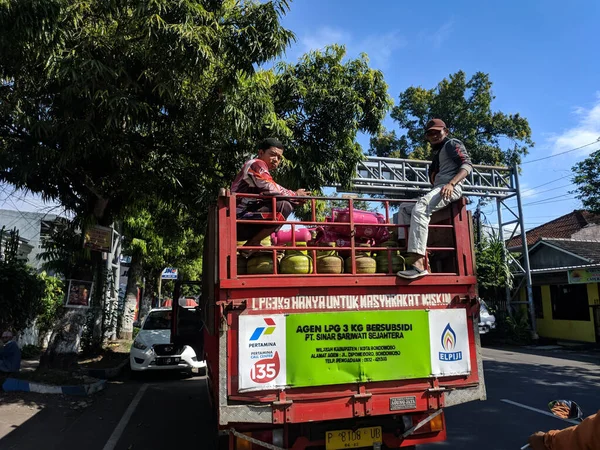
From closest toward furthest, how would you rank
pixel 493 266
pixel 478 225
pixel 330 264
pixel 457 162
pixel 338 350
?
1. pixel 338 350
2. pixel 330 264
3. pixel 457 162
4. pixel 493 266
5. pixel 478 225

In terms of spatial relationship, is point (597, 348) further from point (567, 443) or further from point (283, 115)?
point (567, 443)

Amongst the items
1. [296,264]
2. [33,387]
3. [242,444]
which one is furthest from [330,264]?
[33,387]

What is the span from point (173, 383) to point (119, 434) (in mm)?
3610

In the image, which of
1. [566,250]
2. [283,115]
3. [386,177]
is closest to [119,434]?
[283,115]

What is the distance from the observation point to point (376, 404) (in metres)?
3.38

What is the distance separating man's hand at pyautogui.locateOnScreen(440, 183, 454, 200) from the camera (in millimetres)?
3824

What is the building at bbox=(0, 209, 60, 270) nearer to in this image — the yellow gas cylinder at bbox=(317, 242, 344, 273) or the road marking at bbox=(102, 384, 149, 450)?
the road marking at bbox=(102, 384, 149, 450)

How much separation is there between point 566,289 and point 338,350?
17.3m

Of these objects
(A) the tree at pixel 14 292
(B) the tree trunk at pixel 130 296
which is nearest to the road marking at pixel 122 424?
(A) the tree at pixel 14 292

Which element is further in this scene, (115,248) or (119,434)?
(115,248)

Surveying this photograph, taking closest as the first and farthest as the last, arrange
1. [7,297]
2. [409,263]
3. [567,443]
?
[567,443] → [409,263] → [7,297]

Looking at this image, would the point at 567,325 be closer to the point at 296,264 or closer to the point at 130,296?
the point at 130,296

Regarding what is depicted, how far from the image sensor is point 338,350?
3.38 m

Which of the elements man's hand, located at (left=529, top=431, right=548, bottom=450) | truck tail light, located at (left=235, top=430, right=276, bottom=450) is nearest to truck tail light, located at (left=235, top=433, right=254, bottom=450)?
truck tail light, located at (left=235, top=430, right=276, bottom=450)
